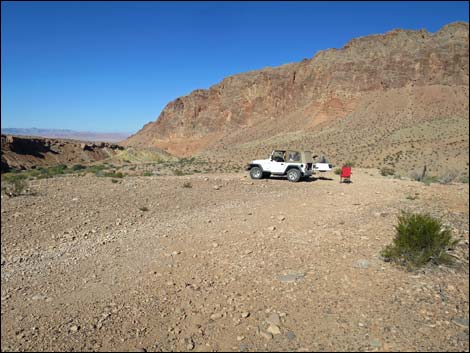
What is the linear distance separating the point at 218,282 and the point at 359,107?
58.6 m

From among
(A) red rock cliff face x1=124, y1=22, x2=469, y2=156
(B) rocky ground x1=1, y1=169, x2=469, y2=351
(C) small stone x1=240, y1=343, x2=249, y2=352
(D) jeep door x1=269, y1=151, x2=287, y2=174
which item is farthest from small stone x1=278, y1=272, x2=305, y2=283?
(A) red rock cliff face x1=124, y1=22, x2=469, y2=156

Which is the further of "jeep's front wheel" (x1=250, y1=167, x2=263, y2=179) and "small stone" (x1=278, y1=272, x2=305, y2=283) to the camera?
"jeep's front wheel" (x1=250, y1=167, x2=263, y2=179)

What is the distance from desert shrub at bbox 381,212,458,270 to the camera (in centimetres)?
560

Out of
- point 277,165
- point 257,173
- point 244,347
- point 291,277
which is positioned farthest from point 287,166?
point 244,347

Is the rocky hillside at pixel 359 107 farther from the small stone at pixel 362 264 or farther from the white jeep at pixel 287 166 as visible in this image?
the small stone at pixel 362 264

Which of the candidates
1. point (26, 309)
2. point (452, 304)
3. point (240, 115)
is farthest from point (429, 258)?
point (240, 115)

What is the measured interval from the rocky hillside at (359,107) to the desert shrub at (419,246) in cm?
2457

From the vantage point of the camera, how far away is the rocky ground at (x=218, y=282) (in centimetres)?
381

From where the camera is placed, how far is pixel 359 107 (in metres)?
58.0

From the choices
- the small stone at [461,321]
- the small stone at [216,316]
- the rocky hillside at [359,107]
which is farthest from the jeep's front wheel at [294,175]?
the rocky hillside at [359,107]

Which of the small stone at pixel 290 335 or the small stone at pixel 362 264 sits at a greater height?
the small stone at pixel 362 264

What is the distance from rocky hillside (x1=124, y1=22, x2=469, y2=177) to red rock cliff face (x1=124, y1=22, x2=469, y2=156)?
0.17 meters

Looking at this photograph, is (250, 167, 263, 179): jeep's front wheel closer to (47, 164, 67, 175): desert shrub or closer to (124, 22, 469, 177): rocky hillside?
(47, 164, 67, 175): desert shrub

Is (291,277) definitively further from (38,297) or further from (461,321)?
(38,297)
